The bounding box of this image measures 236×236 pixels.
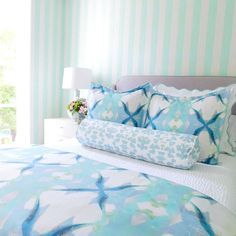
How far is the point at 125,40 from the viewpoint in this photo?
2.60 metres

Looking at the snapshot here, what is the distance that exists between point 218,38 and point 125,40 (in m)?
0.94

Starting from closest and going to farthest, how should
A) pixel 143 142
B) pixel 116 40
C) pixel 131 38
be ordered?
1. pixel 143 142
2. pixel 131 38
3. pixel 116 40

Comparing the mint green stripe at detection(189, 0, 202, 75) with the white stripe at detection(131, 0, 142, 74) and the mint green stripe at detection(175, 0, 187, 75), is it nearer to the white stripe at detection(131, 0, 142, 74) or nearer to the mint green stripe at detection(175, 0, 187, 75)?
the mint green stripe at detection(175, 0, 187, 75)

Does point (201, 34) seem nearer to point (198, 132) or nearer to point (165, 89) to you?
point (165, 89)

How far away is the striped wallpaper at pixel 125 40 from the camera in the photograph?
6.82ft

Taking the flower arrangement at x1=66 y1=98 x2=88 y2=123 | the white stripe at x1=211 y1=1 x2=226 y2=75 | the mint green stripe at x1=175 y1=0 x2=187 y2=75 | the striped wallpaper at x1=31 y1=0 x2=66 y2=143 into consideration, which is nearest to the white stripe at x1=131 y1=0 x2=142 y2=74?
the mint green stripe at x1=175 y1=0 x2=187 y2=75

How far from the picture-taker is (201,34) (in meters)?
2.13

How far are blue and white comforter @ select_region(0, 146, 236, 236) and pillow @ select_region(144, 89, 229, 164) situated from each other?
45cm

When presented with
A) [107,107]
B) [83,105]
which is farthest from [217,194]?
[83,105]

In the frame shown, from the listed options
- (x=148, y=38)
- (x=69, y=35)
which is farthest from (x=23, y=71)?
(x=148, y=38)

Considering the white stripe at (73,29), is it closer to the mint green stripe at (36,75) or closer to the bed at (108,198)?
the mint green stripe at (36,75)

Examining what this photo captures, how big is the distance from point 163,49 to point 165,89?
0.58m

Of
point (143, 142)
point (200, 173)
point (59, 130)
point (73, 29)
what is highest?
point (73, 29)

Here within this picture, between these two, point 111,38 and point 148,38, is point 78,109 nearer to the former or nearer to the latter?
point 111,38
